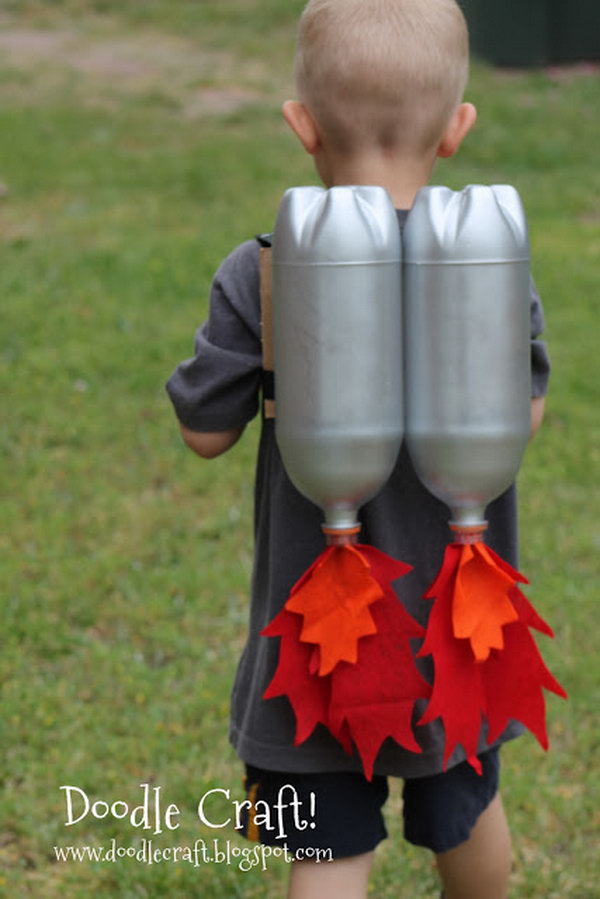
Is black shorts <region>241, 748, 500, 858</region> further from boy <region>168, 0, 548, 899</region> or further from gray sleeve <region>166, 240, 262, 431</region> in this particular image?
gray sleeve <region>166, 240, 262, 431</region>

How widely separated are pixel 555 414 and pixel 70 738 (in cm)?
269

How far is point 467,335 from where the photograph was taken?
172cm

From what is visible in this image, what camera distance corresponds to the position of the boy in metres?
1.88

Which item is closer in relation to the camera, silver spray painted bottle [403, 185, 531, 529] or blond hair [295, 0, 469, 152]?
silver spray painted bottle [403, 185, 531, 529]

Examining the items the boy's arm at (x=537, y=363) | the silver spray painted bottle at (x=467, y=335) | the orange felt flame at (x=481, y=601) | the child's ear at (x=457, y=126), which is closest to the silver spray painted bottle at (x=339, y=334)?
the silver spray painted bottle at (x=467, y=335)

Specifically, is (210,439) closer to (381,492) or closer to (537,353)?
(381,492)

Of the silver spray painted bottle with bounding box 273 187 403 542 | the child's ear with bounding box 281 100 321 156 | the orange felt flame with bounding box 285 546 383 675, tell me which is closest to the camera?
the silver spray painted bottle with bounding box 273 187 403 542

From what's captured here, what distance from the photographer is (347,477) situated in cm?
178

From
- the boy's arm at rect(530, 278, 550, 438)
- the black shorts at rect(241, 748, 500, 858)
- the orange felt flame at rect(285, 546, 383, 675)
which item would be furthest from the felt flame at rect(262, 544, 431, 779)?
the boy's arm at rect(530, 278, 550, 438)

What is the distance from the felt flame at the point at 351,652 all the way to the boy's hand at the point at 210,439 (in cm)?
30

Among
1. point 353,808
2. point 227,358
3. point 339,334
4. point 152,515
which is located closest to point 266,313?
point 227,358

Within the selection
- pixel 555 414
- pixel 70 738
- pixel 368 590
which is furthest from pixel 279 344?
pixel 555 414

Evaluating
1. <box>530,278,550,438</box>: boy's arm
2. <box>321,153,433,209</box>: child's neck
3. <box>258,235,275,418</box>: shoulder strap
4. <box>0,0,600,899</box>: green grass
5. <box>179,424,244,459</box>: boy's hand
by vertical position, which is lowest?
<box>0,0,600,899</box>: green grass

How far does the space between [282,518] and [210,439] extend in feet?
0.54
